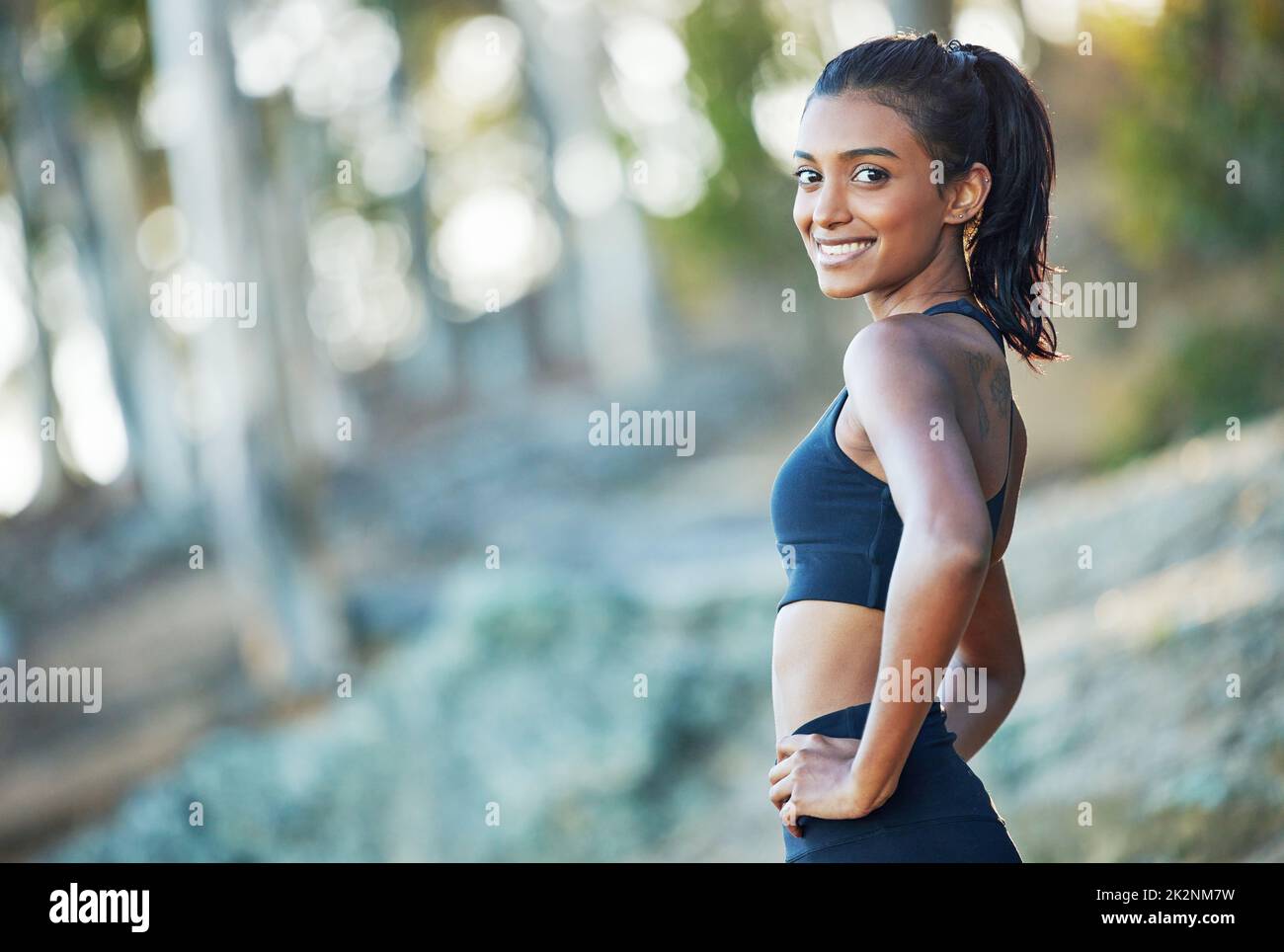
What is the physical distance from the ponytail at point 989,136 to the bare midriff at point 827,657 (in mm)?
436

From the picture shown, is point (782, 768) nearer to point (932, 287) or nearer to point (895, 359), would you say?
point (895, 359)

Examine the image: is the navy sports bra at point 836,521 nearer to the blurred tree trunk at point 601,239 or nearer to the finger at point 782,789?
the finger at point 782,789

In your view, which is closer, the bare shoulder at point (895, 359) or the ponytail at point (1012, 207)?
the bare shoulder at point (895, 359)

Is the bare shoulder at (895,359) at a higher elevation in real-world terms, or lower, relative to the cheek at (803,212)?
lower

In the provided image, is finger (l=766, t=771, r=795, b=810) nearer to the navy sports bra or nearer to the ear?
the navy sports bra

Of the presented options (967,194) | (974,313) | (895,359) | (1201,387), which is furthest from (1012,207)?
(1201,387)

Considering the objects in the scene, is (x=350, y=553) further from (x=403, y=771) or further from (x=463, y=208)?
(x=463, y=208)

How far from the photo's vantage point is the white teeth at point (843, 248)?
5.37 feet

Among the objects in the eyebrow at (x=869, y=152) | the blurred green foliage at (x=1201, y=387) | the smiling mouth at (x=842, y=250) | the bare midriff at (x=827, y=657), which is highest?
the blurred green foliage at (x=1201, y=387)

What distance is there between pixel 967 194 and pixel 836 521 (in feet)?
1.48

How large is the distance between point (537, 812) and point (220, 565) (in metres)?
6.92

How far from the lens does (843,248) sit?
1.65m

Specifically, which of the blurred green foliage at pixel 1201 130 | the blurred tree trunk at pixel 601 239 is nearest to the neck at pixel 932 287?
the blurred green foliage at pixel 1201 130
